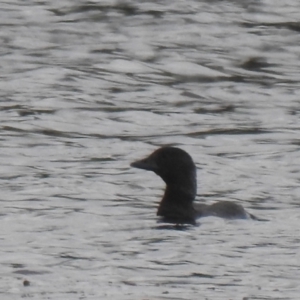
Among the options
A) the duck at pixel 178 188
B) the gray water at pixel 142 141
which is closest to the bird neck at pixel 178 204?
the duck at pixel 178 188

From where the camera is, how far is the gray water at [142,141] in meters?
11.4

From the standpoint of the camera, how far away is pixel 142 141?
1805cm

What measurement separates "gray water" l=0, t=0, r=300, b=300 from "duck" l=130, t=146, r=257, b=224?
0.63 feet

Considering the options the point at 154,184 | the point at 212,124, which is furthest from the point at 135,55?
the point at 154,184

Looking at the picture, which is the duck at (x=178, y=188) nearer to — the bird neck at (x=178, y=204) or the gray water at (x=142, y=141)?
the bird neck at (x=178, y=204)

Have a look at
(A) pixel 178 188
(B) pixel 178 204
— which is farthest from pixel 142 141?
(B) pixel 178 204

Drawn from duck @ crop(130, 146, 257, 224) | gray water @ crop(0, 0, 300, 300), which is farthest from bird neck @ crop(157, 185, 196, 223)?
gray water @ crop(0, 0, 300, 300)

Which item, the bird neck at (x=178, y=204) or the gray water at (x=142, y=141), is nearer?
the gray water at (x=142, y=141)

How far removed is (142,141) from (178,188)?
3881mm

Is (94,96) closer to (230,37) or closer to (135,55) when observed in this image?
(135,55)

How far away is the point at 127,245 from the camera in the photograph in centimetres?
1255

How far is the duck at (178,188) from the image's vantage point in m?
14.0

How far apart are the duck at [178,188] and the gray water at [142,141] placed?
0.63 feet

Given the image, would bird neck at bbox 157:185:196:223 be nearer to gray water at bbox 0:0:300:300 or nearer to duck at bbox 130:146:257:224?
duck at bbox 130:146:257:224
